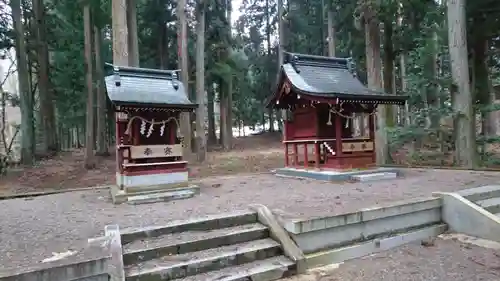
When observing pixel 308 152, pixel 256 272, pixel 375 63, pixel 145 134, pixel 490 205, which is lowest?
pixel 256 272

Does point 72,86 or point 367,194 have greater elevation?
point 72,86

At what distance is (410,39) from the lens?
44.9 ft

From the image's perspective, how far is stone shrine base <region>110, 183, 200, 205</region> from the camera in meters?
7.18

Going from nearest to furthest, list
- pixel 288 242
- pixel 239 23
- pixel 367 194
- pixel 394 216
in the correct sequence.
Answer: pixel 288 242 < pixel 394 216 < pixel 367 194 < pixel 239 23

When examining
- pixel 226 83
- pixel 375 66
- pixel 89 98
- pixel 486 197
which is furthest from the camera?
pixel 226 83

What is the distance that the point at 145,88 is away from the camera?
335 inches

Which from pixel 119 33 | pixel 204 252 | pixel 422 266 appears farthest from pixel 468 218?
pixel 119 33

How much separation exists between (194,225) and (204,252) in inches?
21.6

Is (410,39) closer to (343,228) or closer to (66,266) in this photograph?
(343,228)

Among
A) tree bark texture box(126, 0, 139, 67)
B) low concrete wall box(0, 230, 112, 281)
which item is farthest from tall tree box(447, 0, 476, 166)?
low concrete wall box(0, 230, 112, 281)

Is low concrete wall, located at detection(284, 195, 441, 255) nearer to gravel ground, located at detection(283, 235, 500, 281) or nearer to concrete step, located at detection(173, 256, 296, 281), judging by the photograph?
gravel ground, located at detection(283, 235, 500, 281)

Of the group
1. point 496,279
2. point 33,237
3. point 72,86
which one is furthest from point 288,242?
point 72,86

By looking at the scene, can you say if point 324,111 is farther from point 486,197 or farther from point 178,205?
point 178,205

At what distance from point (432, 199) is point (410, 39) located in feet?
31.9
